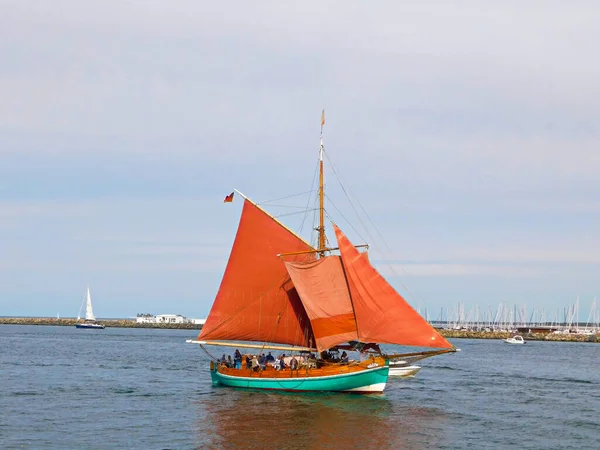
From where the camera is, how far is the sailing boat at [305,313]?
194 feet

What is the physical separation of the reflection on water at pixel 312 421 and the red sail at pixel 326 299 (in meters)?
4.50

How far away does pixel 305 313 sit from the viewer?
63.8 m

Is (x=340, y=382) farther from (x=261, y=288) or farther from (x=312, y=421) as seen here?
(x=261, y=288)

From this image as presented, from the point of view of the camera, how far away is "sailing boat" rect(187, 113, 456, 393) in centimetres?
5916

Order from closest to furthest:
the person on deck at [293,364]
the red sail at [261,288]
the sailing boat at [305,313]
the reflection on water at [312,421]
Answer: the reflection on water at [312,421] < the sailing boat at [305,313] < the person on deck at [293,364] < the red sail at [261,288]

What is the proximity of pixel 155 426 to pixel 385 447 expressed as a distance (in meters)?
14.4

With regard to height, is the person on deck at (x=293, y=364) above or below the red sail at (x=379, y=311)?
below

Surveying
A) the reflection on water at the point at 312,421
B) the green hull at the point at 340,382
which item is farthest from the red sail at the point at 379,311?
the reflection on water at the point at 312,421

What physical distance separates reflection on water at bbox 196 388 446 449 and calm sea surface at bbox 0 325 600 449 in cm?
7

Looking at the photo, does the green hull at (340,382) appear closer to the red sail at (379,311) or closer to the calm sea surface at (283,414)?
the calm sea surface at (283,414)

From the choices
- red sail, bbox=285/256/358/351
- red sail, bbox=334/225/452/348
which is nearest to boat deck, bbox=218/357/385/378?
red sail, bbox=285/256/358/351

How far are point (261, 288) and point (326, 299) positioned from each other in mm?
5984

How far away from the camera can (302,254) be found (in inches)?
2520

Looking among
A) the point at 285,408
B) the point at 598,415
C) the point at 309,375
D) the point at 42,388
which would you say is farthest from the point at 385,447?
the point at 42,388
